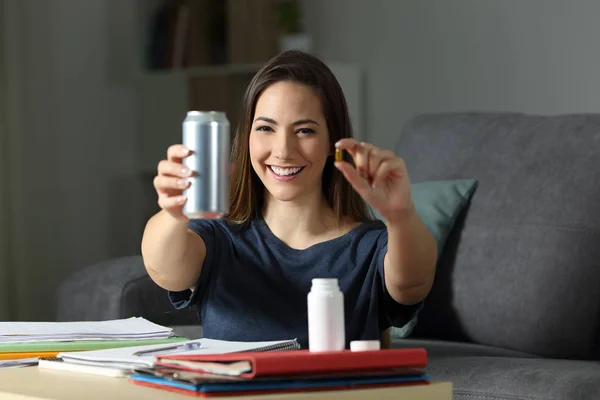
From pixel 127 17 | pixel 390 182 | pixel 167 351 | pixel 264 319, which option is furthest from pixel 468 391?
pixel 127 17

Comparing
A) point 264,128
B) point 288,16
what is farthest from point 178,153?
point 288,16

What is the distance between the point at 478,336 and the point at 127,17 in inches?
97.8

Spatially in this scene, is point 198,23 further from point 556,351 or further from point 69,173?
point 556,351

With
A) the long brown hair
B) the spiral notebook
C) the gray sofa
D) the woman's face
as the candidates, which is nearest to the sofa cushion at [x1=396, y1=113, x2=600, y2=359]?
the gray sofa

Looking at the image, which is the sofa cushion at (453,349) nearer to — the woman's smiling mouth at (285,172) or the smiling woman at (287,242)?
the smiling woman at (287,242)

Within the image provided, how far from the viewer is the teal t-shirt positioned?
1.71 metres

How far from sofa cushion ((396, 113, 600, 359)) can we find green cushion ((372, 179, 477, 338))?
2 cm

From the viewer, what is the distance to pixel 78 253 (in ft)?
13.5

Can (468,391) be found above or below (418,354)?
below

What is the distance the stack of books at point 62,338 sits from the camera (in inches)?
60.0

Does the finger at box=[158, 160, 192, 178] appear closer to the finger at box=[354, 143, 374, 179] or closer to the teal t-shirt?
the finger at box=[354, 143, 374, 179]

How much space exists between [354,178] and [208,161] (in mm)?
279

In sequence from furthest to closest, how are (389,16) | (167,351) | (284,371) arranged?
(389,16)
(167,351)
(284,371)

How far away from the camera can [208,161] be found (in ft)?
3.86
